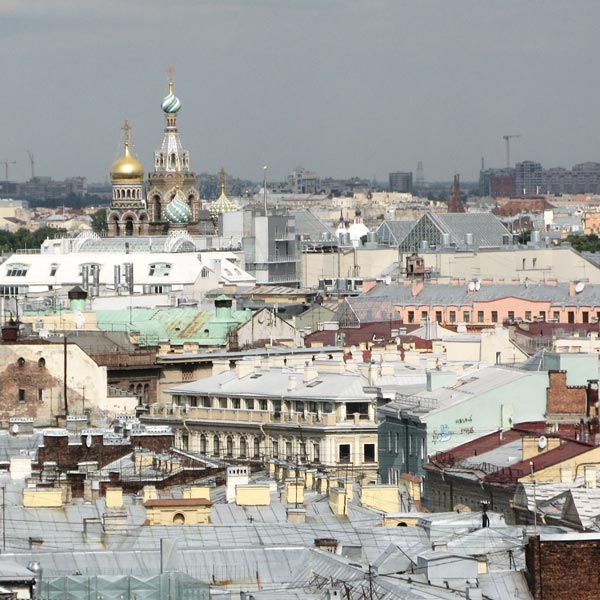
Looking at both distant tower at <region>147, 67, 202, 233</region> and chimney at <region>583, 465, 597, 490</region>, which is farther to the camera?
distant tower at <region>147, 67, 202, 233</region>

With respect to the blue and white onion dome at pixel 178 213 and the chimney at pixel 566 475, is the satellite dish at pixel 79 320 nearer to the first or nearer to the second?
the chimney at pixel 566 475

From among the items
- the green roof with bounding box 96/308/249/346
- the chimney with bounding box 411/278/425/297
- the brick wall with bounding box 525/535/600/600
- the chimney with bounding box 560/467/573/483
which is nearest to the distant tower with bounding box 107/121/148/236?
the chimney with bounding box 411/278/425/297

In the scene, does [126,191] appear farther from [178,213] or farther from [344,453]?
[344,453]

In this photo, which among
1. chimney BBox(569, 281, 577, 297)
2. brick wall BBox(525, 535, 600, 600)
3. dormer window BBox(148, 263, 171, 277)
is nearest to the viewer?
brick wall BBox(525, 535, 600, 600)

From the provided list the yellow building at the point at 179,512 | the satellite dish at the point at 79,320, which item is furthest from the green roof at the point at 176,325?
A: the yellow building at the point at 179,512


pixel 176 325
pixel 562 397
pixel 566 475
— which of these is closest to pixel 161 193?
pixel 176 325

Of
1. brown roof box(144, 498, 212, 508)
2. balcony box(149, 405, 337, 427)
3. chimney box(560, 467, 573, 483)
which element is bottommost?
balcony box(149, 405, 337, 427)

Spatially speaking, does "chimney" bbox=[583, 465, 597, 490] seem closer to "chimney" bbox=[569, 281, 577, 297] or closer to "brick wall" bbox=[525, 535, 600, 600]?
"brick wall" bbox=[525, 535, 600, 600]
